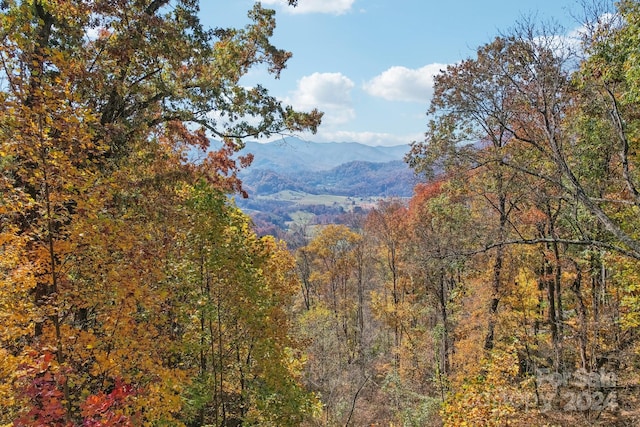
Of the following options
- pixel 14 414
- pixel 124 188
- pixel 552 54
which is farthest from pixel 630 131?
pixel 14 414

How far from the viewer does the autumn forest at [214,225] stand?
16.2 ft

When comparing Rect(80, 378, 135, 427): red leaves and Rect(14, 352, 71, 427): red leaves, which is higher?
Rect(14, 352, 71, 427): red leaves

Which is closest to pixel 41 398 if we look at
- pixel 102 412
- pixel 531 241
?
pixel 102 412

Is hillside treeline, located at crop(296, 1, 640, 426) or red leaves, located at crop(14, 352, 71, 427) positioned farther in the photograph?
hillside treeline, located at crop(296, 1, 640, 426)

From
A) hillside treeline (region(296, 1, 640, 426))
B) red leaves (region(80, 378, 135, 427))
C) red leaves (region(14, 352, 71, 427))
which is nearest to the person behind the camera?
red leaves (region(14, 352, 71, 427))

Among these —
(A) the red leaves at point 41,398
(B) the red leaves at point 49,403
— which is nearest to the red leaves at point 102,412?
(B) the red leaves at point 49,403

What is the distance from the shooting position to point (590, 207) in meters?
7.52

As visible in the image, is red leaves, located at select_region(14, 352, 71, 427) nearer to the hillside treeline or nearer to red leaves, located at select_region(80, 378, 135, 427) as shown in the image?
red leaves, located at select_region(80, 378, 135, 427)

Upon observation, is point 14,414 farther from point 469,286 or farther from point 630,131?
point 469,286

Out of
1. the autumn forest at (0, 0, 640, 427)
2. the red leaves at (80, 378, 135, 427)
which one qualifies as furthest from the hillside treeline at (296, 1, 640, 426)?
the red leaves at (80, 378, 135, 427)

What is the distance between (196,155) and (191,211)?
5.33 meters

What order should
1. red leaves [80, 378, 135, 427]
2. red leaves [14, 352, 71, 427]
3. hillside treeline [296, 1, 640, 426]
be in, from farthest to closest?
hillside treeline [296, 1, 640, 426] < red leaves [80, 378, 135, 427] < red leaves [14, 352, 71, 427]

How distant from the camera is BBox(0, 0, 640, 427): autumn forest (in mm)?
4941

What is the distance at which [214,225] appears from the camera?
7914 millimetres
